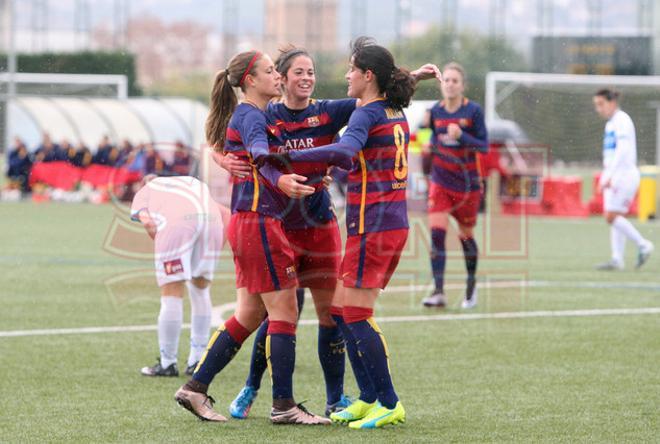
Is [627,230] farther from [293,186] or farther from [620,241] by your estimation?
[293,186]

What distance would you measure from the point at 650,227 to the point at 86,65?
3557 centimetres

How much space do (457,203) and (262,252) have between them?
5432 millimetres

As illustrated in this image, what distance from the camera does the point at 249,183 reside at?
19.2 ft

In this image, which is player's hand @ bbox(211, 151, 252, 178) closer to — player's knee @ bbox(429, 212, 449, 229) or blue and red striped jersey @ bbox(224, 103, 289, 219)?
blue and red striped jersey @ bbox(224, 103, 289, 219)

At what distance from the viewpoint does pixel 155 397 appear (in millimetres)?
6707

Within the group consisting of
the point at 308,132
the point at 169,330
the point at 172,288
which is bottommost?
the point at 169,330

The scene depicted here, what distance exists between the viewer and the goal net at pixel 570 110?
31109mm

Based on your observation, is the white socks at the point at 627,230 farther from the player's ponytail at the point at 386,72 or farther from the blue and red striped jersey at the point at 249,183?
the blue and red striped jersey at the point at 249,183

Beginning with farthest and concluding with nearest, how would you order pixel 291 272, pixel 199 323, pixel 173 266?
pixel 199 323 → pixel 173 266 → pixel 291 272

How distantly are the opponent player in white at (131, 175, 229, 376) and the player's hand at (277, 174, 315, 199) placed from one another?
2217 mm

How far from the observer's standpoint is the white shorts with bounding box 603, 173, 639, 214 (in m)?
15.1

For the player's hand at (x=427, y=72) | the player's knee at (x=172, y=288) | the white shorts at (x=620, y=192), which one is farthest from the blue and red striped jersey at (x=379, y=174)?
the white shorts at (x=620, y=192)

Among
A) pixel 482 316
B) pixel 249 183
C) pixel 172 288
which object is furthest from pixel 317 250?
pixel 482 316

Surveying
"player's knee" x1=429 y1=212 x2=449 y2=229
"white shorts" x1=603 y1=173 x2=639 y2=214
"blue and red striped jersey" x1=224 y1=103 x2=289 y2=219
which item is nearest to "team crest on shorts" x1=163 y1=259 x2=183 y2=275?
"blue and red striped jersey" x1=224 y1=103 x2=289 y2=219
